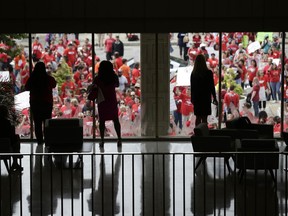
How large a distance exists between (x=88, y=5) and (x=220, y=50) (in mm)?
3109

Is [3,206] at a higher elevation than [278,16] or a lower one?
lower

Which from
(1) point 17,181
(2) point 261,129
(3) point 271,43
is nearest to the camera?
(1) point 17,181

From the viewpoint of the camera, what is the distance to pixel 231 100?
54.1 feet

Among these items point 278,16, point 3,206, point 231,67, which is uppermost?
point 278,16

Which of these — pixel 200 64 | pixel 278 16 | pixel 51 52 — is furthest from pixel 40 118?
pixel 278 16

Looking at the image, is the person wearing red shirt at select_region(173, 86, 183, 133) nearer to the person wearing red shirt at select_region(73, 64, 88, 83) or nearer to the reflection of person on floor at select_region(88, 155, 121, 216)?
the person wearing red shirt at select_region(73, 64, 88, 83)

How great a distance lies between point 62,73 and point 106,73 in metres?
2.15

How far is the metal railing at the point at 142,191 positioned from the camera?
29.6 feet

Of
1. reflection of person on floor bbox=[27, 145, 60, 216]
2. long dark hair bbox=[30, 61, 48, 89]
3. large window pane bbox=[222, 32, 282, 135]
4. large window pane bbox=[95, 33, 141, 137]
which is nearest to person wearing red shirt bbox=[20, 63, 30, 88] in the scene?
long dark hair bbox=[30, 61, 48, 89]

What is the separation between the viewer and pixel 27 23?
15930 mm

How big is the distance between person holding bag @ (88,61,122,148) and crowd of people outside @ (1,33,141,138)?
4.74 feet

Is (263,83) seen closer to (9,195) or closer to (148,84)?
(148,84)

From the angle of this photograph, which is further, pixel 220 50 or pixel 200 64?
pixel 220 50

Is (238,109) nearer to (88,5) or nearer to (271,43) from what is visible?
(271,43)
